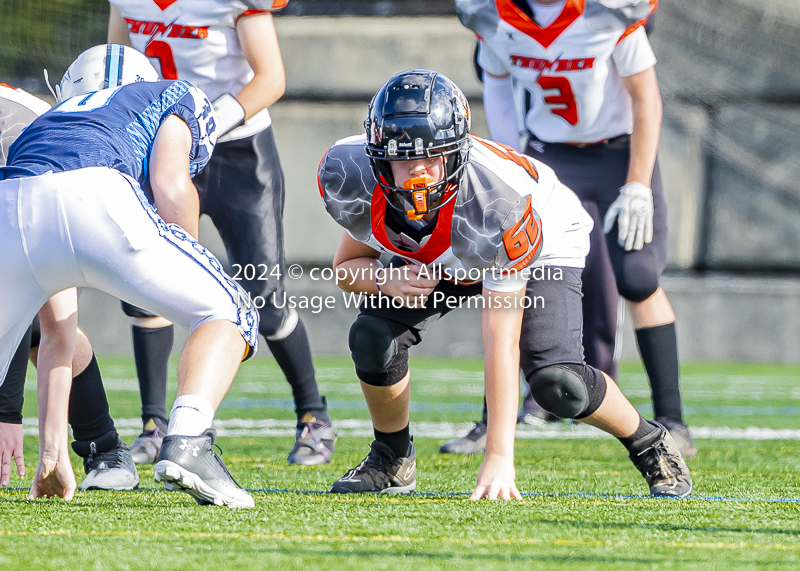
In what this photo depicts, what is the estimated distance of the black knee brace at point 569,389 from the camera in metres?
2.59

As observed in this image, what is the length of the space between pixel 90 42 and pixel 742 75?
4876mm

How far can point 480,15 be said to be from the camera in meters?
3.74

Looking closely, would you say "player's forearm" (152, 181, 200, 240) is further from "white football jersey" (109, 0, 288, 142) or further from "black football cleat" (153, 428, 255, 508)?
"white football jersey" (109, 0, 288, 142)

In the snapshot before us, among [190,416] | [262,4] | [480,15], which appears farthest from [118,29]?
[190,416]

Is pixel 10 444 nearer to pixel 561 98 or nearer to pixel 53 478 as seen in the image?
pixel 53 478

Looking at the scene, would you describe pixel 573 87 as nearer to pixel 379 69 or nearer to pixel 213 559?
pixel 213 559

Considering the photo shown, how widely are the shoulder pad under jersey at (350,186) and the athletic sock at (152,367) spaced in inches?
44.1

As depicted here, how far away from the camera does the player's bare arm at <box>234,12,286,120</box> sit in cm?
349

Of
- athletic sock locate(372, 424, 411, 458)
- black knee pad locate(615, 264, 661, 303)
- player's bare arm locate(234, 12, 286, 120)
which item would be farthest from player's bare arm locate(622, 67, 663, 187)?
athletic sock locate(372, 424, 411, 458)

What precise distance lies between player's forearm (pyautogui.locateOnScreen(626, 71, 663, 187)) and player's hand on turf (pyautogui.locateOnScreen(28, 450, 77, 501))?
7.12ft

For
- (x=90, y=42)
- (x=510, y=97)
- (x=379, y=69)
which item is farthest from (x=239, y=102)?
(x=90, y=42)

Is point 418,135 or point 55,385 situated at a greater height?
point 418,135

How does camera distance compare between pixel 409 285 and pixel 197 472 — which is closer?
pixel 197 472

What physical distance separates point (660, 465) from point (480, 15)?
1.77m
